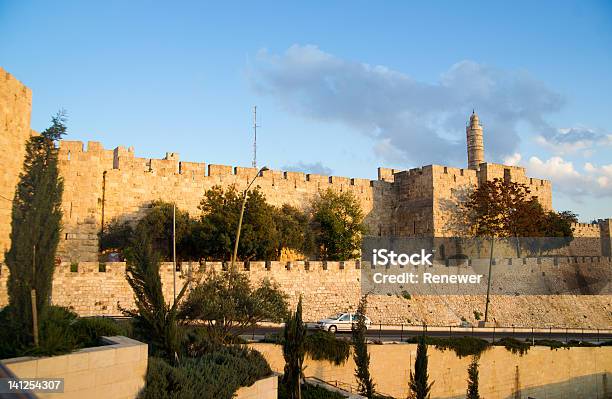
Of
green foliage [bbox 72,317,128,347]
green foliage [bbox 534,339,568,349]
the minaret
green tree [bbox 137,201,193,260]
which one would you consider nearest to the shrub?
green foliage [bbox 72,317,128,347]

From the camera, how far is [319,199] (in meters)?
31.6

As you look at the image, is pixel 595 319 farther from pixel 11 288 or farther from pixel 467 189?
pixel 11 288

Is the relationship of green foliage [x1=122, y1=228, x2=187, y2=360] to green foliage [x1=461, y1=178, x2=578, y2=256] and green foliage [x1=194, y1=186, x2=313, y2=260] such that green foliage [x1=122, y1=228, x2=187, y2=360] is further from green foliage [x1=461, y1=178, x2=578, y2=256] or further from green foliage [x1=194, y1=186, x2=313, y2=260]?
green foliage [x1=461, y1=178, x2=578, y2=256]

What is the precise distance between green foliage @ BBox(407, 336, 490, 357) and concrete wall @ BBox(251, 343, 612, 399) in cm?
20

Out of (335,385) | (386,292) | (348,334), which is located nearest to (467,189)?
(386,292)

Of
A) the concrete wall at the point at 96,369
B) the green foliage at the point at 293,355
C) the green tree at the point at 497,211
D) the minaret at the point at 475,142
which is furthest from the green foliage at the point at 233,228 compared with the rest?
the minaret at the point at 475,142

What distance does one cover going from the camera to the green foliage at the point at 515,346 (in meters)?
18.6

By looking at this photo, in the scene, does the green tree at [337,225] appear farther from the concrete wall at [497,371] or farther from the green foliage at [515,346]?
the concrete wall at [497,371]

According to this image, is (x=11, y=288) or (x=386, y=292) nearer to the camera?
(x=11, y=288)

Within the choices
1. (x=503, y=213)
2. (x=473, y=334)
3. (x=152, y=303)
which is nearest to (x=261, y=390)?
(x=152, y=303)

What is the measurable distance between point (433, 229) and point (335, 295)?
1180 cm

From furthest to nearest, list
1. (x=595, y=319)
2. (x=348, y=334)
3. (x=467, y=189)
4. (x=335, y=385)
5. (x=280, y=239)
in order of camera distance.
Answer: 1. (x=467, y=189)
2. (x=595, y=319)
3. (x=280, y=239)
4. (x=348, y=334)
5. (x=335, y=385)

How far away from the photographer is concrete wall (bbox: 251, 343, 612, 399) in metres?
15.1

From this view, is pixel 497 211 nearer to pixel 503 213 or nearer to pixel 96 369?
pixel 503 213
